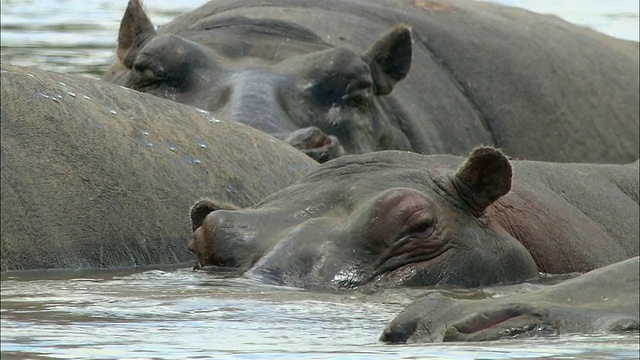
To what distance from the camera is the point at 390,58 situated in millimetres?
11242

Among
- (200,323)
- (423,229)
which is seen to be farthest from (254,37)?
(200,323)

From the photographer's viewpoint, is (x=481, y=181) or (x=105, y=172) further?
(x=105, y=172)

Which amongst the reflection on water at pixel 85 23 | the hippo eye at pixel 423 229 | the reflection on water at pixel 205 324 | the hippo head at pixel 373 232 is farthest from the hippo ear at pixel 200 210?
the reflection on water at pixel 85 23

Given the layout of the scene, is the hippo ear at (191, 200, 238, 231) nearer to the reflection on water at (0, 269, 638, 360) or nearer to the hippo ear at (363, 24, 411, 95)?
the reflection on water at (0, 269, 638, 360)

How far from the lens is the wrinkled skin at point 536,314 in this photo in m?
4.71

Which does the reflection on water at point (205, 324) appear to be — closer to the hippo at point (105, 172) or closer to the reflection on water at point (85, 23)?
the hippo at point (105, 172)

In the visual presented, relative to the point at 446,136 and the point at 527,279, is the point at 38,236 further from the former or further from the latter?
the point at 446,136

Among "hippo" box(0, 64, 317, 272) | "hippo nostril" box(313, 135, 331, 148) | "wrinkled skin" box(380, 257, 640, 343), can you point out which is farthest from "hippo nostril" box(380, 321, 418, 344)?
"hippo nostril" box(313, 135, 331, 148)

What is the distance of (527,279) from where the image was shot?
682cm

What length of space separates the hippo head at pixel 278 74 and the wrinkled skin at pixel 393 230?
2982mm

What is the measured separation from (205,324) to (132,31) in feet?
21.6

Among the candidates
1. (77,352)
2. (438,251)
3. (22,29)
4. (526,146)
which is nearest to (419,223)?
(438,251)

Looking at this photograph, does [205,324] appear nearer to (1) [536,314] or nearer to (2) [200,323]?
(2) [200,323]

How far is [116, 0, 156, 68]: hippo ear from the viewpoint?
1143 cm
